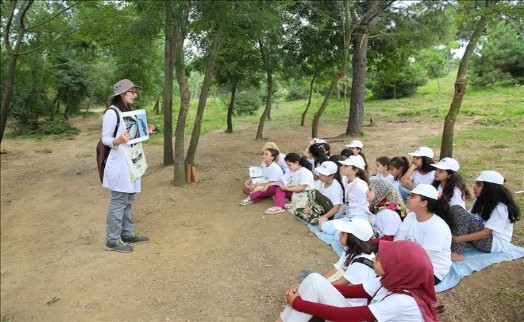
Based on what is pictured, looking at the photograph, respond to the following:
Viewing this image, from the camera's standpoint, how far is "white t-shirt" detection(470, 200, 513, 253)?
3.73 m

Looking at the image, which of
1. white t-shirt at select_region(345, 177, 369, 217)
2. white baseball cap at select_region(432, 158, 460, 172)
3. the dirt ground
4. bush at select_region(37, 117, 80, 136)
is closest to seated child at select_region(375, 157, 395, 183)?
white t-shirt at select_region(345, 177, 369, 217)

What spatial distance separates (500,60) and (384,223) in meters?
14.0

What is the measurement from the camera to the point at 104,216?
544 cm

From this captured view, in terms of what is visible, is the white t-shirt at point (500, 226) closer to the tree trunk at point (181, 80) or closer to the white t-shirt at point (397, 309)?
the white t-shirt at point (397, 309)

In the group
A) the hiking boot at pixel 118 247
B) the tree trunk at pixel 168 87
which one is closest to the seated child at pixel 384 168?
the hiking boot at pixel 118 247

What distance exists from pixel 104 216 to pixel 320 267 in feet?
10.5

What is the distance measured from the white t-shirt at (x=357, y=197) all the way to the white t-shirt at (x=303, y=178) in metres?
0.86

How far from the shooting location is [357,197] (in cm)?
456

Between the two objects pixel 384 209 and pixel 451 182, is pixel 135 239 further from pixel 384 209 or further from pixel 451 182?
pixel 451 182

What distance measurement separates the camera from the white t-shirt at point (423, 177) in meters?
4.93

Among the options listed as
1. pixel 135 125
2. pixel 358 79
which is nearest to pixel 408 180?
pixel 135 125

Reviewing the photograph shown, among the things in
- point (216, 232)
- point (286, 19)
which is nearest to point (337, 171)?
point (216, 232)

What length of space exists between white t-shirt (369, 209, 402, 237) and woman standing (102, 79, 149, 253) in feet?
8.80

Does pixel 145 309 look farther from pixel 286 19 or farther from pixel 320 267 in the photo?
pixel 286 19
